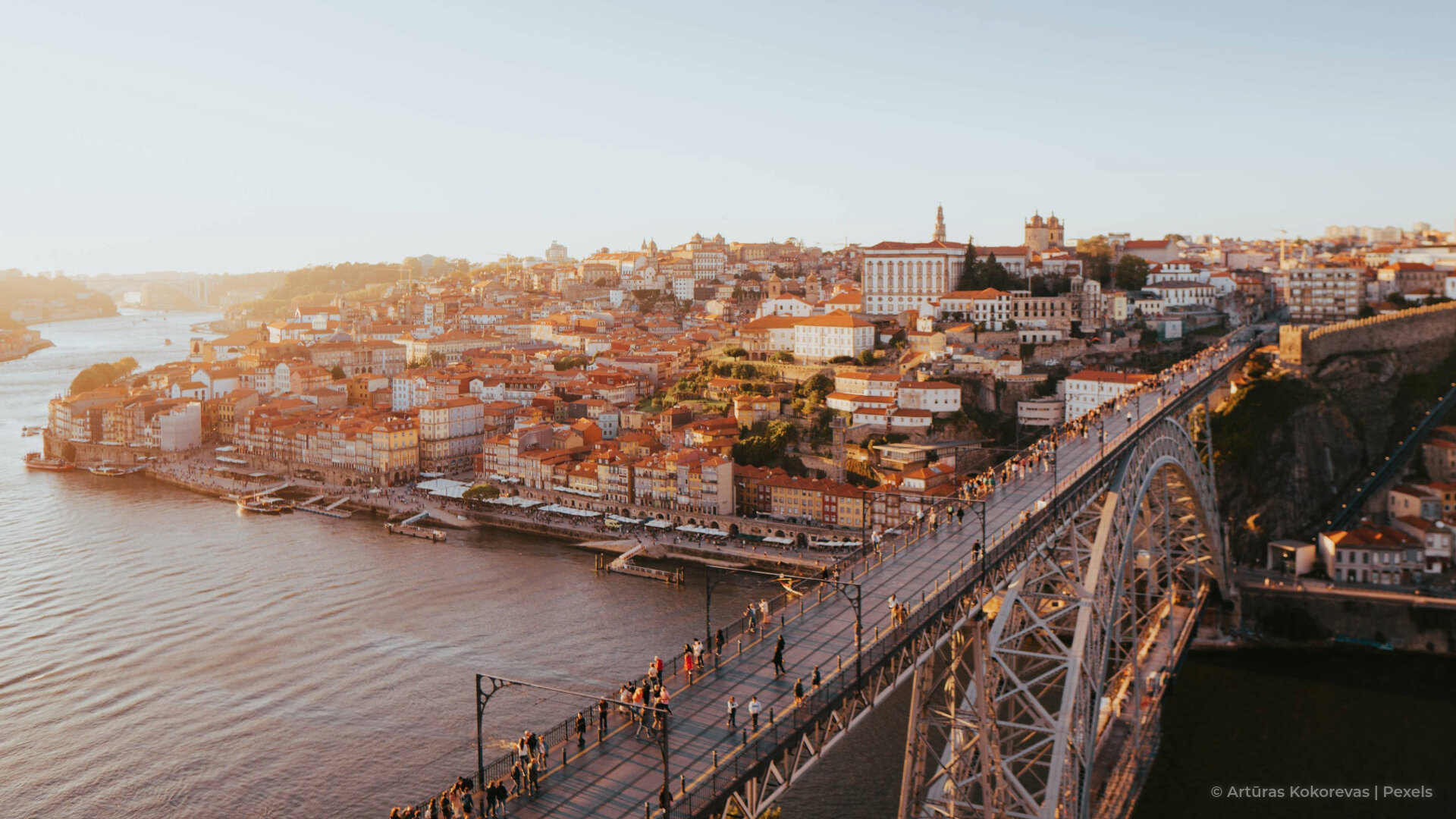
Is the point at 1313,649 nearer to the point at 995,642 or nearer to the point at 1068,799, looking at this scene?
the point at 1068,799

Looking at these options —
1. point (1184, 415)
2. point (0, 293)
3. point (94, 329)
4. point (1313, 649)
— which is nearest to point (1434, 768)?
point (1313, 649)


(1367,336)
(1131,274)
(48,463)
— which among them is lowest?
(48,463)

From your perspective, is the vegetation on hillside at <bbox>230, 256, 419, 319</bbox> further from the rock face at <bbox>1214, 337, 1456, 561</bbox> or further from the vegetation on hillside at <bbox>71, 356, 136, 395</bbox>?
the rock face at <bbox>1214, 337, 1456, 561</bbox>

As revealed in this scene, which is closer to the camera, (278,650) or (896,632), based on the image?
(896,632)

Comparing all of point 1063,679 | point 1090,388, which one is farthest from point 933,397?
point 1063,679

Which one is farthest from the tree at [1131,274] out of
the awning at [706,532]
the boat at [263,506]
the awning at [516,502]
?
the boat at [263,506]

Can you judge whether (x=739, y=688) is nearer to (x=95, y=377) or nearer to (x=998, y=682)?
(x=998, y=682)
